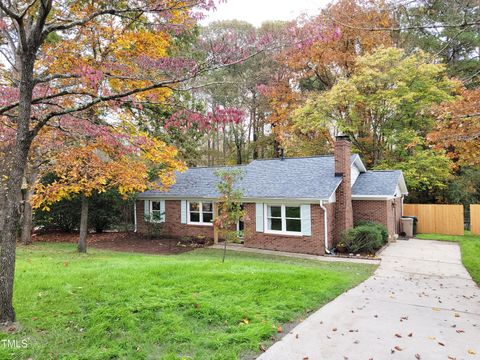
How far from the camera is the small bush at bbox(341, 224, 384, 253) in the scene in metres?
13.3

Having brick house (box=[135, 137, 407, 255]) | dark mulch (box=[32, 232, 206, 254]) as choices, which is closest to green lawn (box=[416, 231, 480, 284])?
brick house (box=[135, 137, 407, 255])

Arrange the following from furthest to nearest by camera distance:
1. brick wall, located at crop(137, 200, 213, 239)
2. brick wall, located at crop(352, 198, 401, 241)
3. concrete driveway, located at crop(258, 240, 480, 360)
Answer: brick wall, located at crop(137, 200, 213, 239) < brick wall, located at crop(352, 198, 401, 241) < concrete driveway, located at crop(258, 240, 480, 360)

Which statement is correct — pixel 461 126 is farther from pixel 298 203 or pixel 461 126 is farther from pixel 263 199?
pixel 263 199

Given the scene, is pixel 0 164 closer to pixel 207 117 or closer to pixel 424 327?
pixel 207 117

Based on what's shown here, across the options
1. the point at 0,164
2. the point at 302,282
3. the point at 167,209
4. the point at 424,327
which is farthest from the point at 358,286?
the point at 0,164

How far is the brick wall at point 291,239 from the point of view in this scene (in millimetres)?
13562

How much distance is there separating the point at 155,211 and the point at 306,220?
9.39 m

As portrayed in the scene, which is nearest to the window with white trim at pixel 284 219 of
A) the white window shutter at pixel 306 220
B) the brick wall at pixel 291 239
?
the white window shutter at pixel 306 220

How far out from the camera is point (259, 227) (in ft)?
A: 49.3

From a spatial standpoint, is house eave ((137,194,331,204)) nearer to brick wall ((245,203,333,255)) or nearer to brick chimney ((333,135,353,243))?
brick wall ((245,203,333,255))

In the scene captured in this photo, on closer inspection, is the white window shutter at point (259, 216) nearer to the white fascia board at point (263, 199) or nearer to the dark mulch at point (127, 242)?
the white fascia board at point (263, 199)

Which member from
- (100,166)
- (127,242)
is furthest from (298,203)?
(127,242)

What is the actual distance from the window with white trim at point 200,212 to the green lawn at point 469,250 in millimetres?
11333

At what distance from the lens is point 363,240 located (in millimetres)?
13477
